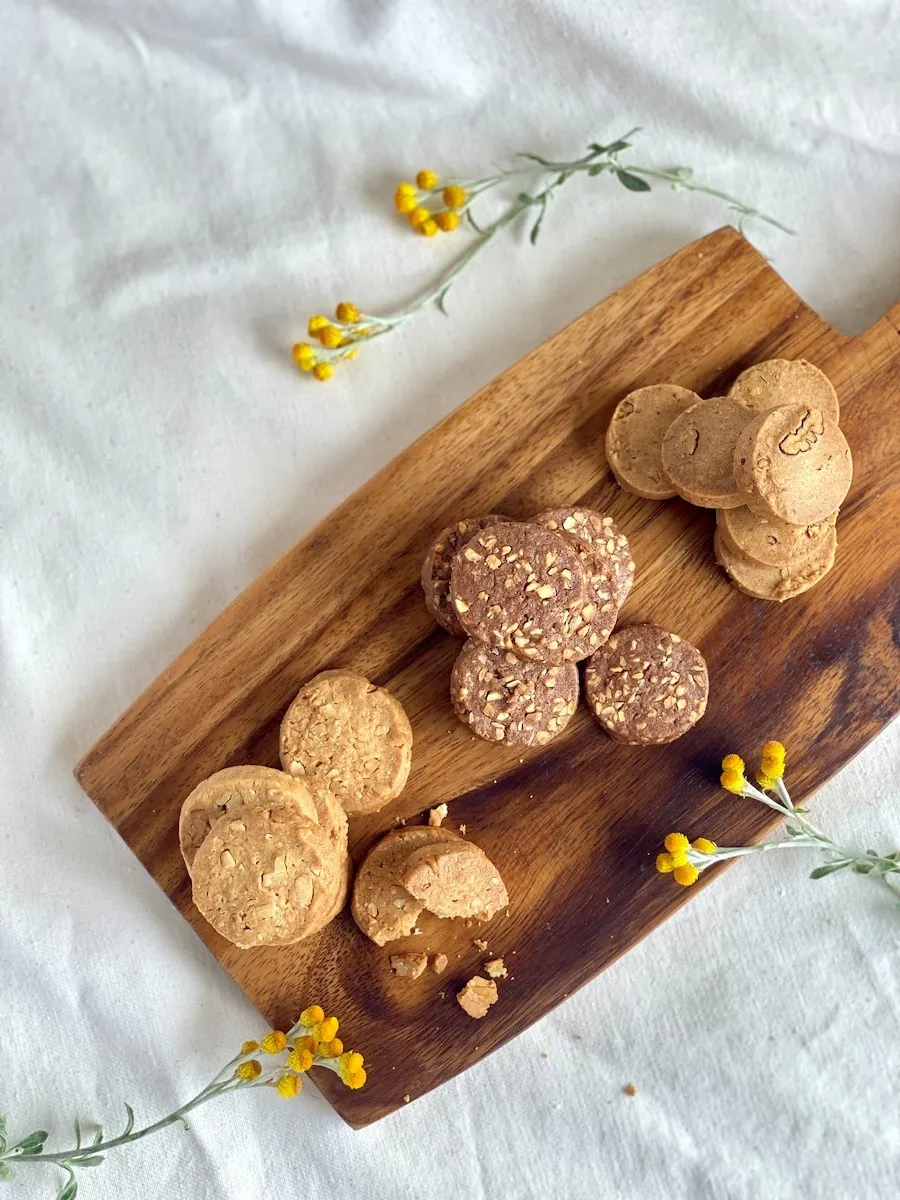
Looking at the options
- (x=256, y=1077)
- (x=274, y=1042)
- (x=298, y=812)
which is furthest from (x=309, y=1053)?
(x=298, y=812)

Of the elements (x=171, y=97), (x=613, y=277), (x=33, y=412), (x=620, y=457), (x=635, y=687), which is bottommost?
(x=635, y=687)

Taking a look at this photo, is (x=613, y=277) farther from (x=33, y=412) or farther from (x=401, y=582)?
(x=33, y=412)

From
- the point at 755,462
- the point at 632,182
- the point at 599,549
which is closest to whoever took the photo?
the point at 755,462

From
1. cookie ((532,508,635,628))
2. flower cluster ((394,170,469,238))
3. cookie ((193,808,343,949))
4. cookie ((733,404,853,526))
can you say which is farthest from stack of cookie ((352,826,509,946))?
flower cluster ((394,170,469,238))

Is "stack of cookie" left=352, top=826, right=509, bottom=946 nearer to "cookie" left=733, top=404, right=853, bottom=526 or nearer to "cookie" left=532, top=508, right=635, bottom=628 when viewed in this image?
"cookie" left=532, top=508, right=635, bottom=628

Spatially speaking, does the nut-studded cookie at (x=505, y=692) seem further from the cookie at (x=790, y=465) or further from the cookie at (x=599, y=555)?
the cookie at (x=790, y=465)

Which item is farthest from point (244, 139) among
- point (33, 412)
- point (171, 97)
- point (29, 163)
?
point (33, 412)

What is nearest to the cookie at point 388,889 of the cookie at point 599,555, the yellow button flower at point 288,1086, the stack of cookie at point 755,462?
the yellow button flower at point 288,1086

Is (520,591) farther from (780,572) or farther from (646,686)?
(780,572)
